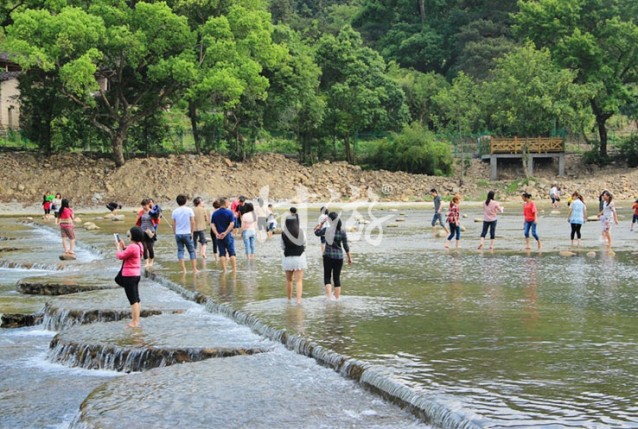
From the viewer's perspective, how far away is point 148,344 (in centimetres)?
1061

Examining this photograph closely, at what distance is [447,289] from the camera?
1448 cm

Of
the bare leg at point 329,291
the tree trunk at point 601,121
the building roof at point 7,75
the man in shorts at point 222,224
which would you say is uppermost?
the building roof at point 7,75

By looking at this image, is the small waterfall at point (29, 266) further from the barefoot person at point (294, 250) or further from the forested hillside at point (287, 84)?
the forested hillside at point (287, 84)

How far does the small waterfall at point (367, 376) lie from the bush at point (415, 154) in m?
45.2

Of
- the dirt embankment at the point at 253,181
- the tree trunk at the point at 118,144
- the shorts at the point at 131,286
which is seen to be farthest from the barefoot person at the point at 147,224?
the tree trunk at the point at 118,144

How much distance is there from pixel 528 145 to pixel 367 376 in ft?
171

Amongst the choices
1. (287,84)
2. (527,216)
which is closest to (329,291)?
(527,216)

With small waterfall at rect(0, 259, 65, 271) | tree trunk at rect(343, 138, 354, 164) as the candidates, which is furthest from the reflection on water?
tree trunk at rect(343, 138, 354, 164)

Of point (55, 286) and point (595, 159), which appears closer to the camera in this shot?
point (55, 286)

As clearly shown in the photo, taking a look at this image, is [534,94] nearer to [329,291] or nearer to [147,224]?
[147,224]

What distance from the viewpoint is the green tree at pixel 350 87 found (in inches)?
2311

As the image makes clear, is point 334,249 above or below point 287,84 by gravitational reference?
below

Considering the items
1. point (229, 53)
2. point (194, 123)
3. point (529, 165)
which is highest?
point (229, 53)

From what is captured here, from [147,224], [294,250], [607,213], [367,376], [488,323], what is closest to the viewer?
[367,376]
